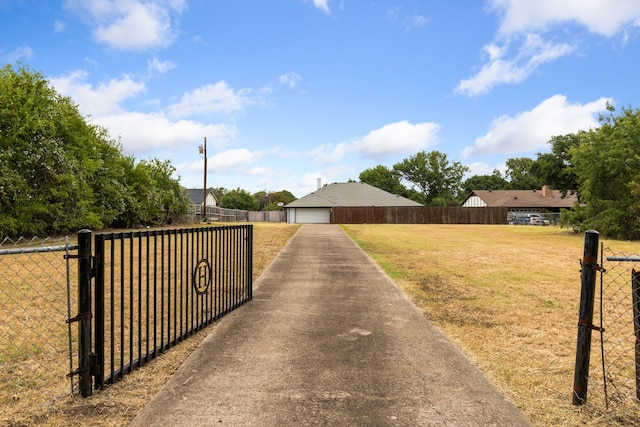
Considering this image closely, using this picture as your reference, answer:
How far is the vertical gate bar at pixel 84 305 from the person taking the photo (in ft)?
10.5

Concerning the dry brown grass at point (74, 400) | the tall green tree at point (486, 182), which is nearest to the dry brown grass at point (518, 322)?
the dry brown grass at point (74, 400)

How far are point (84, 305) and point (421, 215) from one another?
47381mm

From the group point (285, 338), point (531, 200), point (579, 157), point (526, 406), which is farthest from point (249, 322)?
point (531, 200)

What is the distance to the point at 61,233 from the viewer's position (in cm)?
1958

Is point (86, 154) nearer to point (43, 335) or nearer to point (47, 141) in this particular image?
point (47, 141)

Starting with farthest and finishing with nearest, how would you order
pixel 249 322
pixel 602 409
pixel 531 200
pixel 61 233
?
pixel 531 200
pixel 61 233
pixel 249 322
pixel 602 409

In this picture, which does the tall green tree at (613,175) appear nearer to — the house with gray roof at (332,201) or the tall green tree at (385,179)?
the house with gray roof at (332,201)

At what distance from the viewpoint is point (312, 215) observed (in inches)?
2122

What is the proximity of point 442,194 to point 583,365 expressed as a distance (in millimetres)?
79810

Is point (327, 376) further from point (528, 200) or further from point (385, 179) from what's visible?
point (385, 179)

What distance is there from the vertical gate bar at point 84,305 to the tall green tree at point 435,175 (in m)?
78.3

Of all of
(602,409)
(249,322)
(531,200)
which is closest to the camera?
(602,409)

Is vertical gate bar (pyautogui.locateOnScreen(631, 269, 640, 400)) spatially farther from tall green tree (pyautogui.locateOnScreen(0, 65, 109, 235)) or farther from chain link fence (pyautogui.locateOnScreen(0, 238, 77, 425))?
tall green tree (pyautogui.locateOnScreen(0, 65, 109, 235))

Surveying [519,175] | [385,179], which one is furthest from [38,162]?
[519,175]
